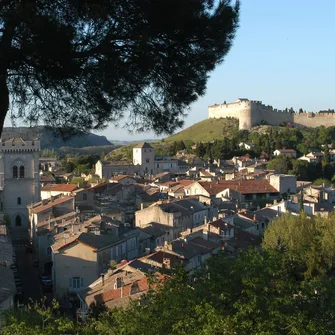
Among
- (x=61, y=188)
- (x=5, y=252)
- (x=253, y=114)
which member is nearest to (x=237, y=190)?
(x=61, y=188)

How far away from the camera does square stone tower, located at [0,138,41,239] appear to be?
134ft

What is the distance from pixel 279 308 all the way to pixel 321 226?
1926 centimetres

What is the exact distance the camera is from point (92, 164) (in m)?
77.1

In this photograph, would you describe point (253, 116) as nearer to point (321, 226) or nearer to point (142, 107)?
point (321, 226)

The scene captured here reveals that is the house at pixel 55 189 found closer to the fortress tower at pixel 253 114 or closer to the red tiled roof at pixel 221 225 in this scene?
the red tiled roof at pixel 221 225

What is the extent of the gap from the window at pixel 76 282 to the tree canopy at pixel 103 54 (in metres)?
15.4

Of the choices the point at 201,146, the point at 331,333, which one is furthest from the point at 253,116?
the point at 331,333

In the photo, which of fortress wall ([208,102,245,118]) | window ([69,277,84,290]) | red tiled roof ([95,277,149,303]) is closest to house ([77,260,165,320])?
red tiled roof ([95,277,149,303])

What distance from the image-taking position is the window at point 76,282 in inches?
934

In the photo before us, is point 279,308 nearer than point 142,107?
No

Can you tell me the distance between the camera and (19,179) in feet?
136

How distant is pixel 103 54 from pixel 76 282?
1654cm

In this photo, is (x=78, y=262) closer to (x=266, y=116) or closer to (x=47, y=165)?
(x=47, y=165)

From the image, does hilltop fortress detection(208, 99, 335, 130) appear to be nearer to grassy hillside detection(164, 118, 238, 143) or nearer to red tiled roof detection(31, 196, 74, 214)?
grassy hillside detection(164, 118, 238, 143)
